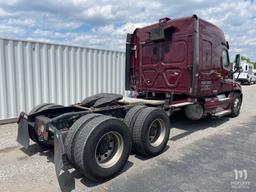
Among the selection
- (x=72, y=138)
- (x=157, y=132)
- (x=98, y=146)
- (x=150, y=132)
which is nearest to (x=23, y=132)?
(x=72, y=138)

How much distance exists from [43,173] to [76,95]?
4.67 m

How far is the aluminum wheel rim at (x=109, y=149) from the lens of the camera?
11.4 feet

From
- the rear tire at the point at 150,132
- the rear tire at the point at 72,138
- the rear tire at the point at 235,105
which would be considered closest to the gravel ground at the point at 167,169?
the rear tire at the point at 150,132

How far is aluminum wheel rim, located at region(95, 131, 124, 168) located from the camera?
3467 mm

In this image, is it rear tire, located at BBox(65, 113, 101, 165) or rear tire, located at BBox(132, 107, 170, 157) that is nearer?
rear tire, located at BBox(65, 113, 101, 165)

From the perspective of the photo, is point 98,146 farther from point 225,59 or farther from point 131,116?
point 225,59

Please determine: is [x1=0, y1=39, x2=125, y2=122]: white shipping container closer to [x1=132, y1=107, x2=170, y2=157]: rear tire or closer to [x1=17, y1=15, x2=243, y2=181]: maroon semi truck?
[x1=17, y1=15, x2=243, y2=181]: maroon semi truck

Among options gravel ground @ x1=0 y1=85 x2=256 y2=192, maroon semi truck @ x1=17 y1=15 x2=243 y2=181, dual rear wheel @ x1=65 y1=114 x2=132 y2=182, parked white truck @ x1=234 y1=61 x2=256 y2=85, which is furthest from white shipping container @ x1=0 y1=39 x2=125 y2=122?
parked white truck @ x1=234 y1=61 x2=256 y2=85

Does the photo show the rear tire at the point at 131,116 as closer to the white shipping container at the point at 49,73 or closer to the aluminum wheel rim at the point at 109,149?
the aluminum wheel rim at the point at 109,149

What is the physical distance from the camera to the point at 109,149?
3617mm

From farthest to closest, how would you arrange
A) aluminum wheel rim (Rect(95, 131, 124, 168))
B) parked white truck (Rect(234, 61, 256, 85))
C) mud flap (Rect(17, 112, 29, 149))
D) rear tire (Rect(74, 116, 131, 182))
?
parked white truck (Rect(234, 61, 256, 85)) → mud flap (Rect(17, 112, 29, 149)) → aluminum wheel rim (Rect(95, 131, 124, 168)) → rear tire (Rect(74, 116, 131, 182))

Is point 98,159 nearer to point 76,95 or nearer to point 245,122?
point 76,95

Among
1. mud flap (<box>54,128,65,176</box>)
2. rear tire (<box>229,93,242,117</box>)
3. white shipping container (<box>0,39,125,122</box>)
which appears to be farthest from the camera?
rear tire (<box>229,93,242,117</box>)

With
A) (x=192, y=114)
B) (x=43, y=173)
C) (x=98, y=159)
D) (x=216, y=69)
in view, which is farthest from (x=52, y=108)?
(x=216, y=69)
